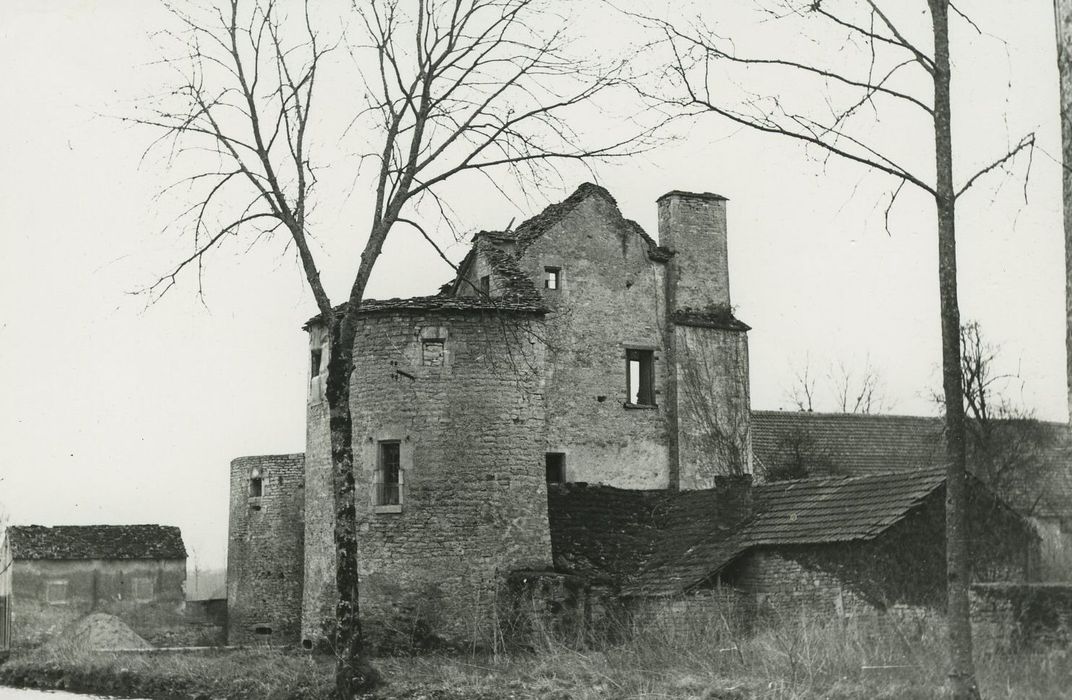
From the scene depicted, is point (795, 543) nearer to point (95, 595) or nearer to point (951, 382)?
point (951, 382)

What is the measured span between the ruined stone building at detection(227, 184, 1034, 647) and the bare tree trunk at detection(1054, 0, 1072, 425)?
43.8 feet

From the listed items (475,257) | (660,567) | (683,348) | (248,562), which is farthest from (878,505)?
(248,562)

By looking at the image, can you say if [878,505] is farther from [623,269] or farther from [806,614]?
[623,269]

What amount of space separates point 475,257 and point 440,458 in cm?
572

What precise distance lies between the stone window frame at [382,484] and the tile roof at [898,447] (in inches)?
667

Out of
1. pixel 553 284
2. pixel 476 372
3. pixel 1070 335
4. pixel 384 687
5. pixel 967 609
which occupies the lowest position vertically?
pixel 384 687

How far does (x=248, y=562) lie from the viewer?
34312 mm

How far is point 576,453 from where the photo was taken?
91.8ft

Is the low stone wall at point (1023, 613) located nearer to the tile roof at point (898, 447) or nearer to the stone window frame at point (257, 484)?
→ the stone window frame at point (257, 484)

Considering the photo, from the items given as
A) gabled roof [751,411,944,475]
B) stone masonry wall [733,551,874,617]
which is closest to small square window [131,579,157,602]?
gabled roof [751,411,944,475]

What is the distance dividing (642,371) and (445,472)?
22.5ft

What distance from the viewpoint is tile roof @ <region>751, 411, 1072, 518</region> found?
40688 mm

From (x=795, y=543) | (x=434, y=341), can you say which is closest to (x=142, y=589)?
(x=434, y=341)

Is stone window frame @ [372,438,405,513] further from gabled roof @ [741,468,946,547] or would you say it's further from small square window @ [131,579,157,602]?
small square window @ [131,579,157,602]
